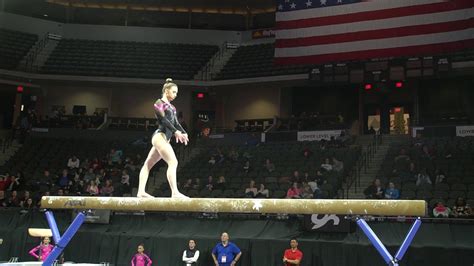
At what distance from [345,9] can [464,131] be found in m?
6.03

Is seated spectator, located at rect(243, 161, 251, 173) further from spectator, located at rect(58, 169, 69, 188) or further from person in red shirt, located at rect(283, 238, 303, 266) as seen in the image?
person in red shirt, located at rect(283, 238, 303, 266)

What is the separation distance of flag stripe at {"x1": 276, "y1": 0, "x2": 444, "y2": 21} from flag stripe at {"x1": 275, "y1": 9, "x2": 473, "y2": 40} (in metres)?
0.45

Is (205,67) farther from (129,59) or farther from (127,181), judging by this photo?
(127,181)

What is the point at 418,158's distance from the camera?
→ 1449cm

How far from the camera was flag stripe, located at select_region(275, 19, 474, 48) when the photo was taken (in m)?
17.0

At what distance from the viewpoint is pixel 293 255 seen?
1017 centimetres

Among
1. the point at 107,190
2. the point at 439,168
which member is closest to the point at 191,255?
the point at 107,190

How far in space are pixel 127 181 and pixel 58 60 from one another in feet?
34.1

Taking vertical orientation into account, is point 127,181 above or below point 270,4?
below

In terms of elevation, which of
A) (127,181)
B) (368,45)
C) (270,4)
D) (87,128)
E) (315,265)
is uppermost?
(270,4)

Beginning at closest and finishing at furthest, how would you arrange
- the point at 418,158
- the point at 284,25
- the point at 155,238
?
1. the point at 155,238
2. the point at 418,158
3. the point at 284,25

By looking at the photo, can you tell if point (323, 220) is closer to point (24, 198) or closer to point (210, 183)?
point (210, 183)

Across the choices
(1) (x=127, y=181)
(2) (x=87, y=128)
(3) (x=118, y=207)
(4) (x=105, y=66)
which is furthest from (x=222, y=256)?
(4) (x=105, y=66)

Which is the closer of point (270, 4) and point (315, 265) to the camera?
point (315, 265)
